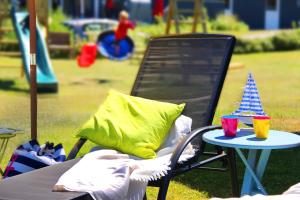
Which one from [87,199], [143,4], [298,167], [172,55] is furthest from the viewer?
[143,4]

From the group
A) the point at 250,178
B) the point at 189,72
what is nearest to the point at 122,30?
the point at 189,72

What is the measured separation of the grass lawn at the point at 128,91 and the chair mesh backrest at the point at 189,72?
67 centimetres

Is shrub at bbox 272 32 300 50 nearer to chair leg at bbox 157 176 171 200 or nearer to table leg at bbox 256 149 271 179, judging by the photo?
table leg at bbox 256 149 271 179

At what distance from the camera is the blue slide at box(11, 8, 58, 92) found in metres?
10.3

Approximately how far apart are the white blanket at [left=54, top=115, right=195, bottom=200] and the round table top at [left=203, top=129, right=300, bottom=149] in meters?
0.30

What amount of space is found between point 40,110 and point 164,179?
4.97 m

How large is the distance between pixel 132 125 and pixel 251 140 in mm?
968

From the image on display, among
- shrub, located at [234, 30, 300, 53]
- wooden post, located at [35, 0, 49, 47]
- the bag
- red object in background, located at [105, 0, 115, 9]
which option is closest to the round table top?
the bag

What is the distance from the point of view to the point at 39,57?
11.2 meters

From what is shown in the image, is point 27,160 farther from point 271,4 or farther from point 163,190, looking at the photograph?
point 271,4

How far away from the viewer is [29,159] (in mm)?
4039

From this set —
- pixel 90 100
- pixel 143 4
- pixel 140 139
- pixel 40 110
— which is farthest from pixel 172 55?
pixel 143 4

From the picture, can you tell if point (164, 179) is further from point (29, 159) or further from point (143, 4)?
point (143, 4)

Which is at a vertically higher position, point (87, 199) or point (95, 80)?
point (87, 199)
